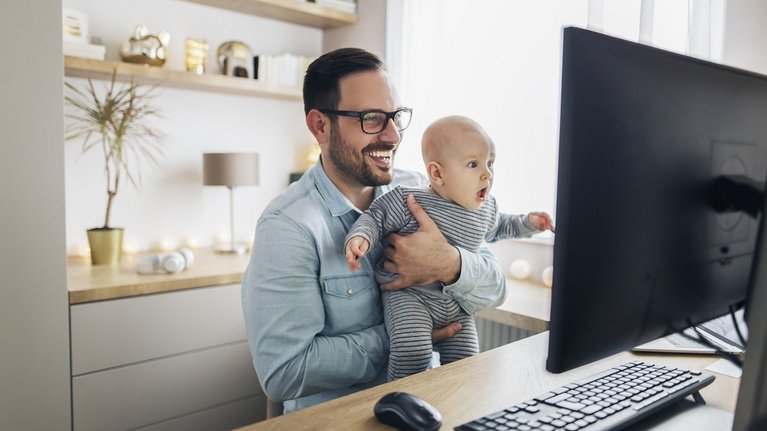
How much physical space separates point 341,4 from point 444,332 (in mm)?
2491

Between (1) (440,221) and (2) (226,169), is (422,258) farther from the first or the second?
(2) (226,169)

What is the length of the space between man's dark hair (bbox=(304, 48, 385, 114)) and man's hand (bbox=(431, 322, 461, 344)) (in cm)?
63

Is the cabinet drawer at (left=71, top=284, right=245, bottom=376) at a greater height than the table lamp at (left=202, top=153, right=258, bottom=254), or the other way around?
the table lamp at (left=202, top=153, right=258, bottom=254)

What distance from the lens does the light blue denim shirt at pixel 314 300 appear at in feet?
4.15

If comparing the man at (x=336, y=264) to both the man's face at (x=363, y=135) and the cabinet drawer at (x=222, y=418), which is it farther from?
the cabinet drawer at (x=222, y=418)

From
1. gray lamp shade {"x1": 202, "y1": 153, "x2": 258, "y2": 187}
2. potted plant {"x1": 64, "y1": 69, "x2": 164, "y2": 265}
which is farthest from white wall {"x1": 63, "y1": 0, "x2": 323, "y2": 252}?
gray lamp shade {"x1": 202, "y1": 153, "x2": 258, "y2": 187}

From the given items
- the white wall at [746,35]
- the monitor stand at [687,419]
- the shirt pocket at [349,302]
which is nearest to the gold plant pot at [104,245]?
the shirt pocket at [349,302]

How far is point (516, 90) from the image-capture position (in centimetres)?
271

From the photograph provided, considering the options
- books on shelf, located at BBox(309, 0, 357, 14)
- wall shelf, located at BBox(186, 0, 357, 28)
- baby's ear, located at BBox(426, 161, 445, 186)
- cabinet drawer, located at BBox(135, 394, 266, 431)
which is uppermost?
books on shelf, located at BBox(309, 0, 357, 14)

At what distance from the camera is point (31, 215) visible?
1.88 meters

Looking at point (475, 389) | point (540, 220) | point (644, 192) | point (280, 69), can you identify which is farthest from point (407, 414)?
point (280, 69)

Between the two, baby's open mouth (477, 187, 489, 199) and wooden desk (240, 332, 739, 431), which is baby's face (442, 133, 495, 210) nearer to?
baby's open mouth (477, 187, 489, 199)

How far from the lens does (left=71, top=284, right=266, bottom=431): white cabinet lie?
6.81 feet

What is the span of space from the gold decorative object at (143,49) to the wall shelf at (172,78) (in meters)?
0.04
